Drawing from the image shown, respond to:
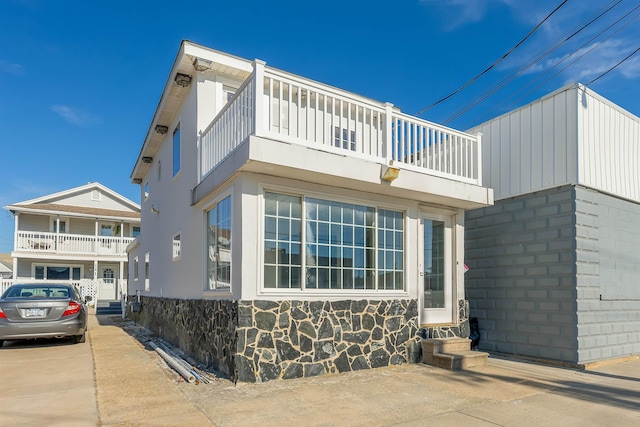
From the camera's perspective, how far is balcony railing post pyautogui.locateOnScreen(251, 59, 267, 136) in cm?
595

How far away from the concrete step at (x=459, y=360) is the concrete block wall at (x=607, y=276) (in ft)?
5.51

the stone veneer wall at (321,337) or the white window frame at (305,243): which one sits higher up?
the white window frame at (305,243)

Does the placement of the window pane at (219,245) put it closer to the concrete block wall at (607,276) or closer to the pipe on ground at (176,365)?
the pipe on ground at (176,365)

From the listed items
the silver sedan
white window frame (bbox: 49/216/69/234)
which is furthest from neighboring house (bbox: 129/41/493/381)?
white window frame (bbox: 49/216/69/234)

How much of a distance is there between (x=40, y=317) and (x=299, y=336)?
5865 mm

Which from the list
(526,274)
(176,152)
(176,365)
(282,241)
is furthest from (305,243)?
(176,152)

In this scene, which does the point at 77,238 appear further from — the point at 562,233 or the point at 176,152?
the point at 562,233

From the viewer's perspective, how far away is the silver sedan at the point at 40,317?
8.56m

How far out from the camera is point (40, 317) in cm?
Result: 873

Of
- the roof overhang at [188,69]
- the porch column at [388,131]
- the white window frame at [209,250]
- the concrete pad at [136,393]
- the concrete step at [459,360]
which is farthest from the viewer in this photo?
the roof overhang at [188,69]

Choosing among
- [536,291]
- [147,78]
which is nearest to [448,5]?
[536,291]

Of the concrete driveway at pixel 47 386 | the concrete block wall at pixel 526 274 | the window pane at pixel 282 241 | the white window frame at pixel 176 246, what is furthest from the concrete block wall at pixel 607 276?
the white window frame at pixel 176 246

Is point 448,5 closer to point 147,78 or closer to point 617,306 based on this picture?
point 617,306

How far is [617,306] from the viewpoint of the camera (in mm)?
8164
